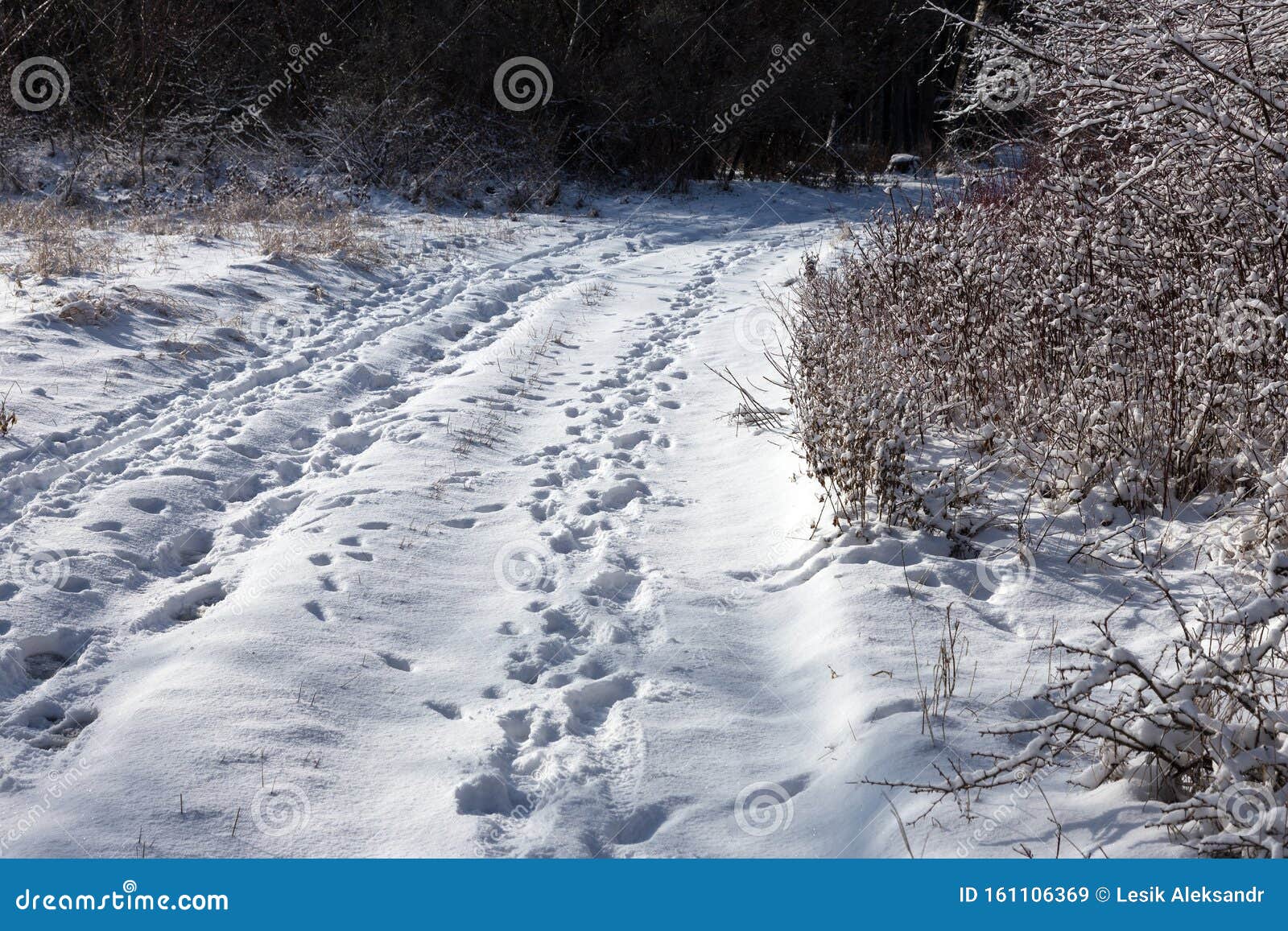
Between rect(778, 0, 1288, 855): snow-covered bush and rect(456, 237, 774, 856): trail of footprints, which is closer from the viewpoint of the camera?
rect(456, 237, 774, 856): trail of footprints

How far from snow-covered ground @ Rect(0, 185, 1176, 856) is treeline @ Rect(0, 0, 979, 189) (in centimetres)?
1040

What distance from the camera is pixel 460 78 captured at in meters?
18.1

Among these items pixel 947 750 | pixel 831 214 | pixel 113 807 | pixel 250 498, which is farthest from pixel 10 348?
pixel 831 214

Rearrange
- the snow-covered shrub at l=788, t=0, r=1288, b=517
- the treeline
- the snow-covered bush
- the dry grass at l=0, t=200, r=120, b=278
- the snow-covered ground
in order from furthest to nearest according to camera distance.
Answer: the treeline
the dry grass at l=0, t=200, r=120, b=278
the snow-covered shrub at l=788, t=0, r=1288, b=517
the snow-covered bush
the snow-covered ground

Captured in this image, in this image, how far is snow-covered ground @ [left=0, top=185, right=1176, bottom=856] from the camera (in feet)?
9.50

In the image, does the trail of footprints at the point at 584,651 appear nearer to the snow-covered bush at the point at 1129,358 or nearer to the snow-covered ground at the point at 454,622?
the snow-covered ground at the point at 454,622

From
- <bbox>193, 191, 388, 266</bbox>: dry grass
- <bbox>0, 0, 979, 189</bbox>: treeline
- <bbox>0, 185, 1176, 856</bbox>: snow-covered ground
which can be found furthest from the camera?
<bbox>0, 0, 979, 189</bbox>: treeline

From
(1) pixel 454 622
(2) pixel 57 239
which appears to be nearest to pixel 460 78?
(2) pixel 57 239

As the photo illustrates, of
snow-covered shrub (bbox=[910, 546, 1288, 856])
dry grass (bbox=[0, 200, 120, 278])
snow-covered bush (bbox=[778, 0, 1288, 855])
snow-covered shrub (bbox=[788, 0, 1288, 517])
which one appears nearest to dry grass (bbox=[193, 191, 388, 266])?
dry grass (bbox=[0, 200, 120, 278])

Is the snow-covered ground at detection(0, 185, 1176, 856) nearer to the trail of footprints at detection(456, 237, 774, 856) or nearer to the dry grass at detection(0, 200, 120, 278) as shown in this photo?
the trail of footprints at detection(456, 237, 774, 856)

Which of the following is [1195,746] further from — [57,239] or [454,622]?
[57,239]

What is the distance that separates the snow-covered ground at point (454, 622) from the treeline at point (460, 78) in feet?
34.1

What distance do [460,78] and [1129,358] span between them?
51.0ft

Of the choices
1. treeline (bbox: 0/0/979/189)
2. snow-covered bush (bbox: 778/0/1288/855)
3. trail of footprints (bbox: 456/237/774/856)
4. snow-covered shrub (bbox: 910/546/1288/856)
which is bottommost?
trail of footprints (bbox: 456/237/774/856)
